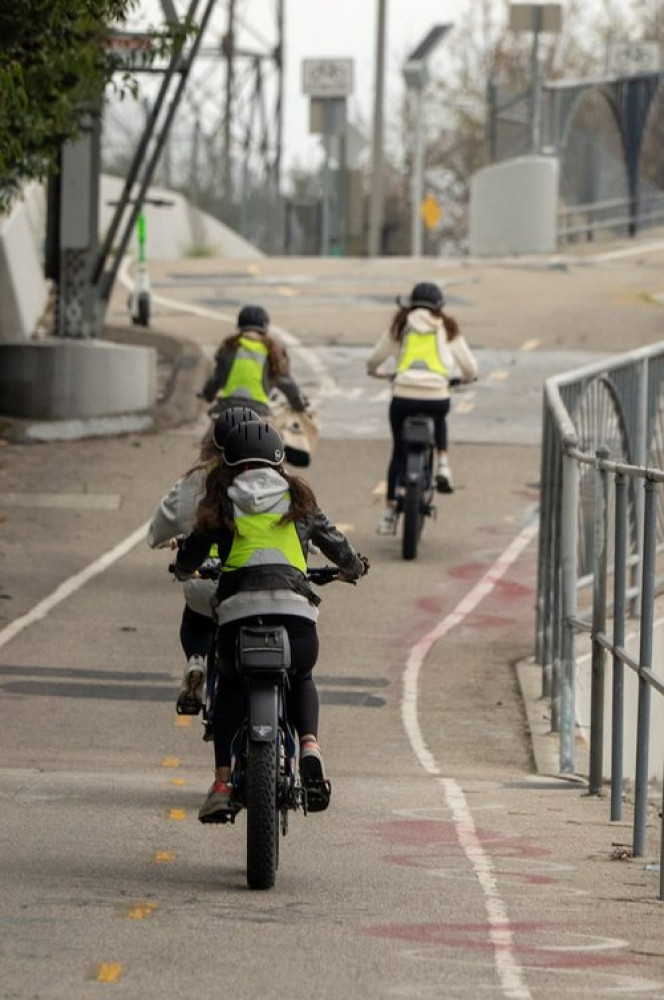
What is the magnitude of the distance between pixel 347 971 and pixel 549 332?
78.0 ft

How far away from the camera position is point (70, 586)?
15.8 metres

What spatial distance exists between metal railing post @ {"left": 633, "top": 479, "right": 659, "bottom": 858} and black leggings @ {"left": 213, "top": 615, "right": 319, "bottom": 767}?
44.4 inches

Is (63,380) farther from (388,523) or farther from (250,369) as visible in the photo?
(250,369)

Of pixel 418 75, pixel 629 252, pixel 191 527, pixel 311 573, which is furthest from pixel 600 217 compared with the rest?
pixel 311 573

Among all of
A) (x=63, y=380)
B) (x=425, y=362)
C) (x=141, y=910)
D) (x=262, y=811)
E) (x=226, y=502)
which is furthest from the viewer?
(x=63, y=380)

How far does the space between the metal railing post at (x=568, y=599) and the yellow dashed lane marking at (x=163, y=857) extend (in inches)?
143

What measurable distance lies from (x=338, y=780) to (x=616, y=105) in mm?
34214

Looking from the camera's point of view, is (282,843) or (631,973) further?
(282,843)

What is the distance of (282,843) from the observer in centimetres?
861

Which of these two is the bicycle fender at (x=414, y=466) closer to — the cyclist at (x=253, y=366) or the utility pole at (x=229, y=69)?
the cyclist at (x=253, y=366)

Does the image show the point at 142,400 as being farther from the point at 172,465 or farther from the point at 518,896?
the point at 518,896

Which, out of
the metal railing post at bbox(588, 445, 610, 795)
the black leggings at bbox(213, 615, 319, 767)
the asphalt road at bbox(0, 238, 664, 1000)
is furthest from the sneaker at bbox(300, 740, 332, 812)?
the metal railing post at bbox(588, 445, 610, 795)

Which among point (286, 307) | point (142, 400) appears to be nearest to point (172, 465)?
point (142, 400)

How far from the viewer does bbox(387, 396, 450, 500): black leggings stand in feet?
55.2
